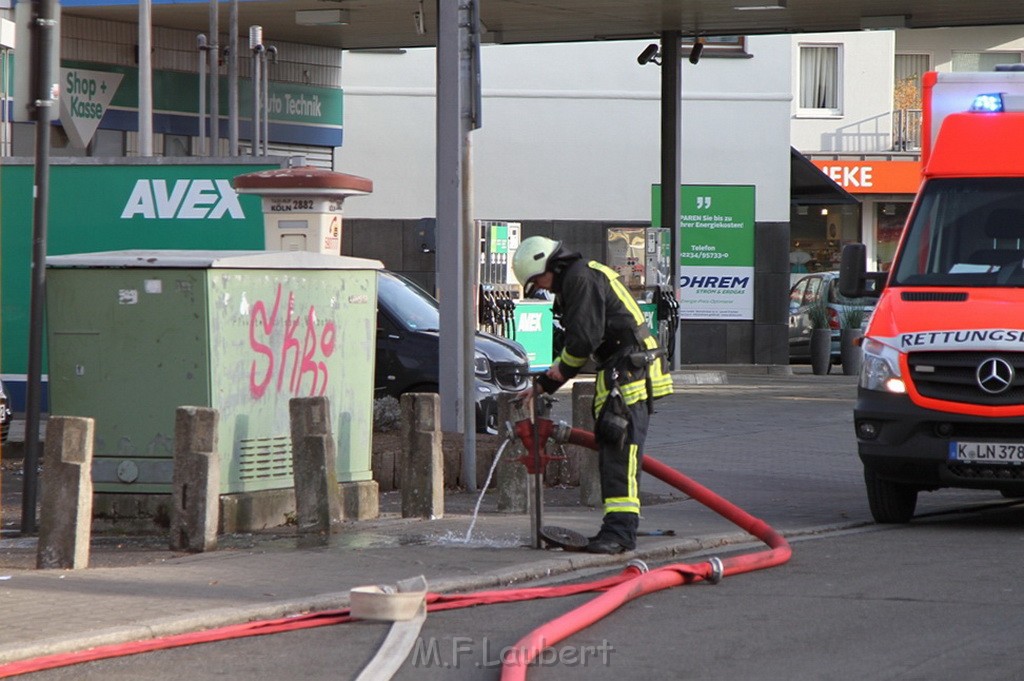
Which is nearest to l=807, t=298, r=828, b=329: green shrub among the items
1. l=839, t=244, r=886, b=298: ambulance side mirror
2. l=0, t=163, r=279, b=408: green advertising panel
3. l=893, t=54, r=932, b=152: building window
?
l=893, t=54, r=932, b=152: building window

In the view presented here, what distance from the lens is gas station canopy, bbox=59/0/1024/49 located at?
73.9 feet

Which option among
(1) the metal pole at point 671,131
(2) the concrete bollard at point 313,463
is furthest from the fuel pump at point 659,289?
(2) the concrete bollard at point 313,463

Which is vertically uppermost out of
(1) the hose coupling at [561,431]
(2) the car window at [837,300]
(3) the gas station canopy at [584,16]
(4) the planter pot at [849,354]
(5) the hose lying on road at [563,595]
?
(3) the gas station canopy at [584,16]

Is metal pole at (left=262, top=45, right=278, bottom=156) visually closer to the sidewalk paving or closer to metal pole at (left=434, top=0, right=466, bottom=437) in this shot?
metal pole at (left=434, top=0, right=466, bottom=437)

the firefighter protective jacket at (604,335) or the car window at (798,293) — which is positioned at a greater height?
the car window at (798,293)

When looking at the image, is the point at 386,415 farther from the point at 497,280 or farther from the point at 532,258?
the point at 497,280

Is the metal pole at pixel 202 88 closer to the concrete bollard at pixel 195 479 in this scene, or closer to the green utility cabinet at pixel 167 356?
the green utility cabinet at pixel 167 356

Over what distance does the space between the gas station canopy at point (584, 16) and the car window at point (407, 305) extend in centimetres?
568

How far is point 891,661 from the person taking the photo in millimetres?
6789

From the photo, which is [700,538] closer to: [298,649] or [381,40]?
[298,649]

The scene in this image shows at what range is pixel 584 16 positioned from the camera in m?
23.7

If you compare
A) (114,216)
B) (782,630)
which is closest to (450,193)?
(114,216)

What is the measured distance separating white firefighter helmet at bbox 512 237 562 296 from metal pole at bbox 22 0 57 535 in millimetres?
2707

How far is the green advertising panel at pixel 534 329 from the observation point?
22688mm
